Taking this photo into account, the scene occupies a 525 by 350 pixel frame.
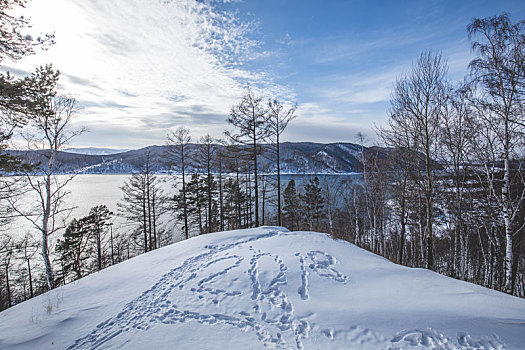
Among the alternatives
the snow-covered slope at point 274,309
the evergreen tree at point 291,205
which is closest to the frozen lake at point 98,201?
the evergreen tree at point 291,205

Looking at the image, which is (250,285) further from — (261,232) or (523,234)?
(523,234)

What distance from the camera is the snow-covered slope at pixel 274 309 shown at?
129 inches

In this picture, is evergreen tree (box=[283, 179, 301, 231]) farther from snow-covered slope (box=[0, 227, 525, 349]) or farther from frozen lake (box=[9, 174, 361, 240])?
snow-covered slope (box=[0, 227, 525, 349])

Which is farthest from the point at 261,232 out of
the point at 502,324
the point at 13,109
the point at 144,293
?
the point at 13,109

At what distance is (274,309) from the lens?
425 cm

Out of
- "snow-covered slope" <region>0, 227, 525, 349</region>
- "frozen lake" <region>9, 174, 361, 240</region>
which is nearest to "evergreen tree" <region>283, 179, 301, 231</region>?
"frozen lake" <region>9, 174, 361, 240</region>

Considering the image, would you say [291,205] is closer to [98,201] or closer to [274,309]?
[274,309]

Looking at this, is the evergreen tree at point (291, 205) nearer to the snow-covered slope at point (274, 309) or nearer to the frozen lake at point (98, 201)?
the frozen lake at point (98, 201)

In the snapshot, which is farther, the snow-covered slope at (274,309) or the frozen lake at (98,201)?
the frozen lake at (98,201)

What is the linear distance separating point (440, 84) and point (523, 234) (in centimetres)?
1037

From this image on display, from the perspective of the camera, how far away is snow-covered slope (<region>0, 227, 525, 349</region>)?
3283 millimetres

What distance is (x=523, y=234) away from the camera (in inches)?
452

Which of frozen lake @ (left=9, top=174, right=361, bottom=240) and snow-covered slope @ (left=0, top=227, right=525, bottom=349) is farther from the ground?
snow-covered slope @ (left=0, top=227, right=525, bottom=349)

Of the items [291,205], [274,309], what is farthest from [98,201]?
[274,309]
